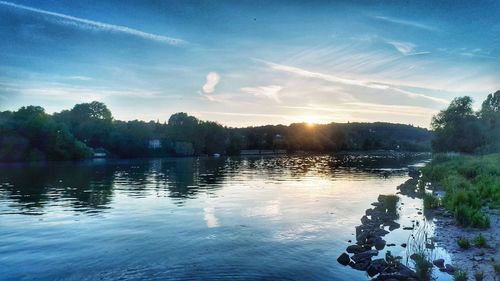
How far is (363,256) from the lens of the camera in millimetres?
23688

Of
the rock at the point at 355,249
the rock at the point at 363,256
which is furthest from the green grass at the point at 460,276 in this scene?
the rock at the point at 355,249

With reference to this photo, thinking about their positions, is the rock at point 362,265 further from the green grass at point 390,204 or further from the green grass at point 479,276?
the green grass at point 390,204

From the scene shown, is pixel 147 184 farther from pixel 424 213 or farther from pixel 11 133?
pixel 11 133

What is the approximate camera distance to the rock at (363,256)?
76.6ft

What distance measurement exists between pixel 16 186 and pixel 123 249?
49.3m

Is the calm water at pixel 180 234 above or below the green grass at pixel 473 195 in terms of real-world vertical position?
below

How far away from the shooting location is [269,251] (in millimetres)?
26531

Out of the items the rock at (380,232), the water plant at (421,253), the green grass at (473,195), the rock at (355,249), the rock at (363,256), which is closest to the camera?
the water plant at (421,253)

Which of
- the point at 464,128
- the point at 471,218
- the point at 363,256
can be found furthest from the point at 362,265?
the point at 464,128

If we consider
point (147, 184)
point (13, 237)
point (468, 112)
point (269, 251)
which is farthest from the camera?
point (468, 112)

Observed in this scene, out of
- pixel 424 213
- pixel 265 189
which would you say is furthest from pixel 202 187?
pixel 424 213

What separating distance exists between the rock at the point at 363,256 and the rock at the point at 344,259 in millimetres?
365

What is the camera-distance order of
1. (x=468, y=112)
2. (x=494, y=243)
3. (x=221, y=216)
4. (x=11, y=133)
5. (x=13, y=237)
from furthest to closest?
(x=11, y=133)
(x=468, y=112)
(x=221, y=216)
(x=13, y=237)
(x=494, y=243)

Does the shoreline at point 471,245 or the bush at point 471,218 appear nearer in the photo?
the shoreline at point 471,245
